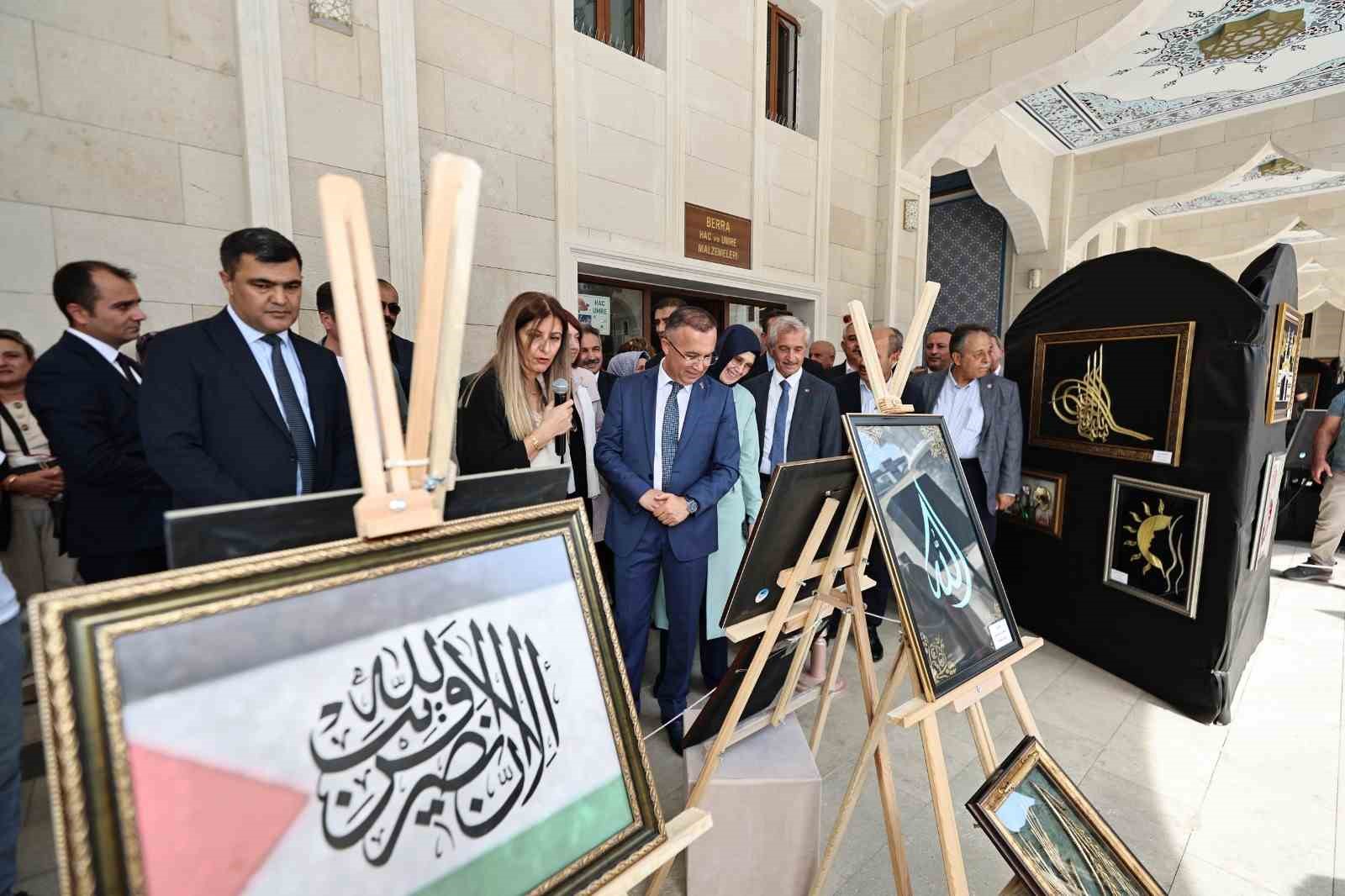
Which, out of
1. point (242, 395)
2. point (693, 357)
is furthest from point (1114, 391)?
point (242, 395)

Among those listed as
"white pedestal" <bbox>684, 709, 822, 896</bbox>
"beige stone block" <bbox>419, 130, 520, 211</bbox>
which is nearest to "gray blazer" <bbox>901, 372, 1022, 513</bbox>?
"white pedestal" <bbox>684, 709, 822, 896</bbox>

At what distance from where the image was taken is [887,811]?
1.35 metres

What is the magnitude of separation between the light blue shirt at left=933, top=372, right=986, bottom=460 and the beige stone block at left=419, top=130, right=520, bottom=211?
2532mm

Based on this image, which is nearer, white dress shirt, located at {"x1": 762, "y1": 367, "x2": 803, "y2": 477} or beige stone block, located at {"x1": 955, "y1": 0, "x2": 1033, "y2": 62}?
white dress shirt, located at {"x1": 762, "y1": 367, "x2": 803, "y2": 477}

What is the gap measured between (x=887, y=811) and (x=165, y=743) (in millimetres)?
1379

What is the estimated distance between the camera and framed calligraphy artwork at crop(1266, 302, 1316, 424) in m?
2.27

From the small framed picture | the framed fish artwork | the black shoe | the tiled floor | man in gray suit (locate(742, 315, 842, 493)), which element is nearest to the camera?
the tiled floor

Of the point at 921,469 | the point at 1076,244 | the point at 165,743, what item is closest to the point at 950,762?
the point at 921,469

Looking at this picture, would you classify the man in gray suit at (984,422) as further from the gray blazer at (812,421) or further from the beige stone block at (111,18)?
the beige stone block at (111,18)

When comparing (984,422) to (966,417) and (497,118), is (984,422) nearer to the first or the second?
(966,417)

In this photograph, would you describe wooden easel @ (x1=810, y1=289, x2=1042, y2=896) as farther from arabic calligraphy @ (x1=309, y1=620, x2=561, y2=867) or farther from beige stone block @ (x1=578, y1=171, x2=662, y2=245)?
beige stone block @ (x1=578, y1=171, x2=662, y2=245)

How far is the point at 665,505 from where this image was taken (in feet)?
6.12

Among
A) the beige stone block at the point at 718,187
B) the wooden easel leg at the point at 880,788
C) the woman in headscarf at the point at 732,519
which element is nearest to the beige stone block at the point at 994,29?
the beige stone block at the point at 718,187

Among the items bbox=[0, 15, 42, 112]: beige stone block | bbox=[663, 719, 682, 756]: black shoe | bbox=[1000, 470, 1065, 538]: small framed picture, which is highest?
bbox=[0, 15, 42, 112]: beige stone block
